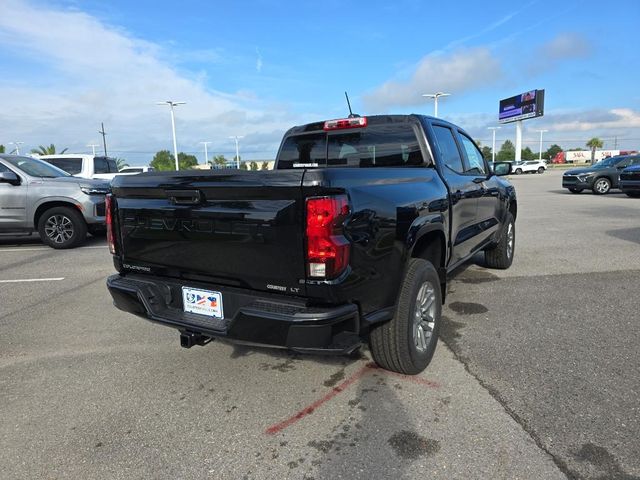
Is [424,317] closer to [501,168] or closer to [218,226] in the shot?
[218,226]

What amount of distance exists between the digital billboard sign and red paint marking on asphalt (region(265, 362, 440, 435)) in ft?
195

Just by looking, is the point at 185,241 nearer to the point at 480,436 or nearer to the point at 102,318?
the point at 480,436

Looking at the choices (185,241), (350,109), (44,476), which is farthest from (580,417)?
(350,109)

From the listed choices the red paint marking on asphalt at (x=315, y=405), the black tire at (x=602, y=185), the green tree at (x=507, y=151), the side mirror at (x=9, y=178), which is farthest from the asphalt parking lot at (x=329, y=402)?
the green tree at (x=507, y=151)

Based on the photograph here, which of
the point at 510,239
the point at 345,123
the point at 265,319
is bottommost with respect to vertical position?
the point at 510,239

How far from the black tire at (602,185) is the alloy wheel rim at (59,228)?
62.3 feet

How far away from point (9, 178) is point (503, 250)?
8.42m

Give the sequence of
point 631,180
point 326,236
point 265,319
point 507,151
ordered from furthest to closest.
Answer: point 507,151, point 631,180, point 265,319, point 326,236

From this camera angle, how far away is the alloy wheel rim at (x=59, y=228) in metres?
8.59

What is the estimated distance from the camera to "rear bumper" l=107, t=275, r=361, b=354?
2459 mm

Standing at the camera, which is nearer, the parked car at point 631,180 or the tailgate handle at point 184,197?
the tailgate handle at point 184,197

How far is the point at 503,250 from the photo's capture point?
6.17m

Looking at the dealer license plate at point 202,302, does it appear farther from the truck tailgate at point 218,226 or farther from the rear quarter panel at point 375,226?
the rear quarter panel at point 375,226

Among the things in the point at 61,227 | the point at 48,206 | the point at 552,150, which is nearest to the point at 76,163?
the point at 48,206
